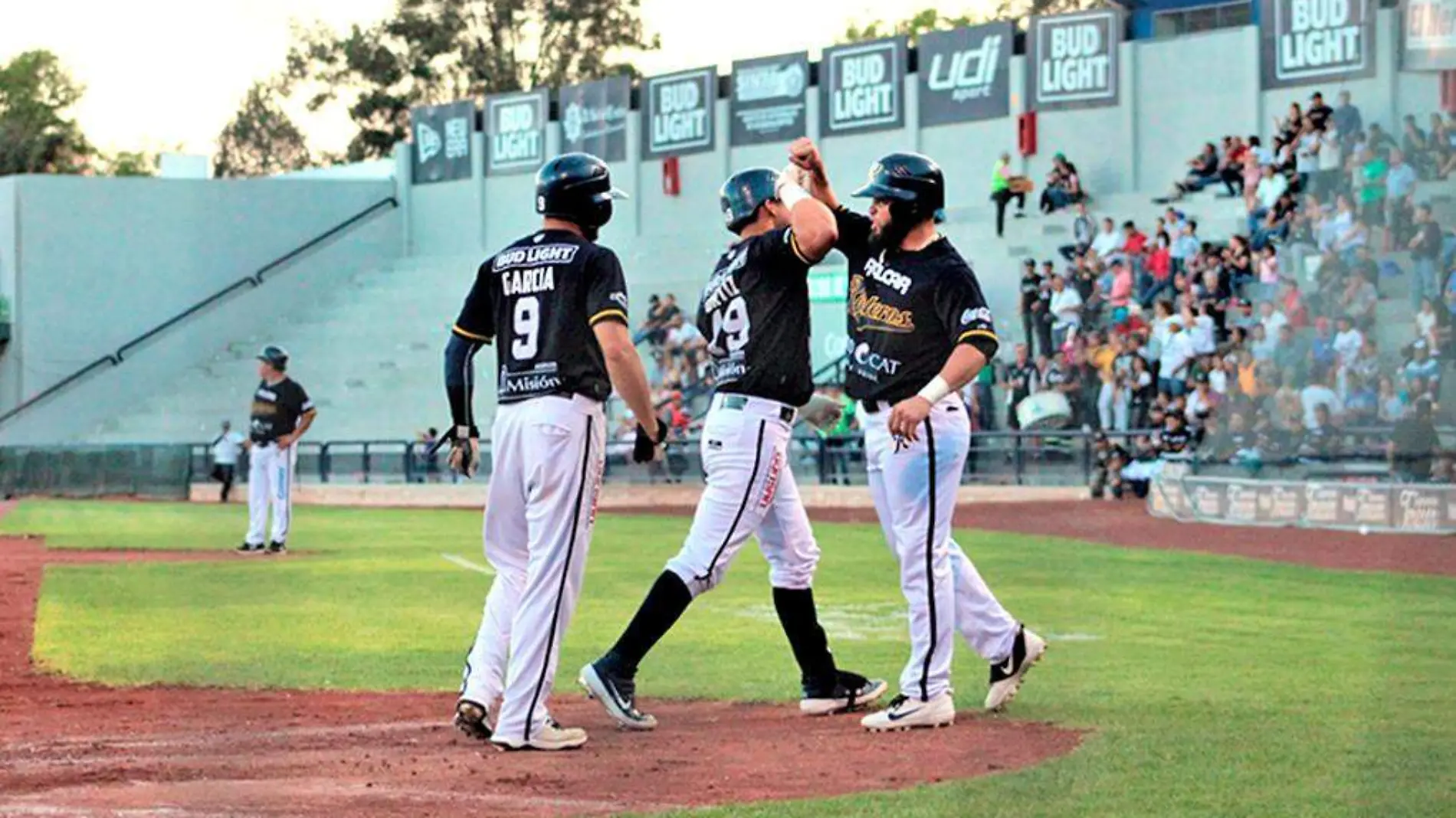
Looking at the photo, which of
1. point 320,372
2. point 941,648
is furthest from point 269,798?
point 320,372

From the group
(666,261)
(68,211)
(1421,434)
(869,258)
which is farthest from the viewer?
(68,211)

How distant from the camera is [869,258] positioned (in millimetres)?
9203

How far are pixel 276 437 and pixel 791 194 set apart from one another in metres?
13.9

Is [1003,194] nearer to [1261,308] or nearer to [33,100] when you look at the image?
[1261,308]

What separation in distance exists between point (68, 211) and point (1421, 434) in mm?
36217

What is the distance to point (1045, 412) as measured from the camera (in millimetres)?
30125

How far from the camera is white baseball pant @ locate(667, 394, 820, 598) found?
29.7ft

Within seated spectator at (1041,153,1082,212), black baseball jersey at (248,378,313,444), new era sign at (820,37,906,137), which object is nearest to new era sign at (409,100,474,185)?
new era sign at (820,37,906,137)

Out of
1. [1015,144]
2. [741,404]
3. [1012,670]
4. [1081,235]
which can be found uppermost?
[1015,144]

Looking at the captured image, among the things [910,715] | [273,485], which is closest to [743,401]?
[910,715]

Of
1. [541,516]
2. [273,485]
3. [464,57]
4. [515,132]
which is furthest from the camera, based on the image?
[464,57]

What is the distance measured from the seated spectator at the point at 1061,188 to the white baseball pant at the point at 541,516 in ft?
94.3

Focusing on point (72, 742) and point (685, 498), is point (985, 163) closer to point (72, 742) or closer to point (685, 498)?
point (685, 498)

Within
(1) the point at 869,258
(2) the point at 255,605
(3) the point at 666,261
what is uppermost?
(3) the point at 666,261
